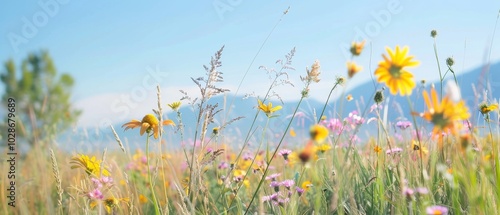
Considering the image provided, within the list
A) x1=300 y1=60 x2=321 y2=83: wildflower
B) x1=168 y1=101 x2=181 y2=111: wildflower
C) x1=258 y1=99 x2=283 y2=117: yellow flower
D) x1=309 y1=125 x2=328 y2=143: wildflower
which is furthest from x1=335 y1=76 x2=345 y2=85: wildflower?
x1=309 y1=125 x2=328 y2=143: wildflower

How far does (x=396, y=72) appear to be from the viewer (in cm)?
121

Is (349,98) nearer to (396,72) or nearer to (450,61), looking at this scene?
(450,61)

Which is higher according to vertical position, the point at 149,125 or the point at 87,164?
the point at 149,125

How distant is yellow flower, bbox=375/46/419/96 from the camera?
121cm

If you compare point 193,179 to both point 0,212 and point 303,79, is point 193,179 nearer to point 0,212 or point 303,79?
point 303,79

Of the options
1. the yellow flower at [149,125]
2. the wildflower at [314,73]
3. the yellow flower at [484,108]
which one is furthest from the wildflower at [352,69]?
the yellow flower at [484,108]

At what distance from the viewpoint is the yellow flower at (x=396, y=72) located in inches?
47.5

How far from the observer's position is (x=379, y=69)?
47.4 inches

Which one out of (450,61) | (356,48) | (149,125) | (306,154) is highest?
(450,61)

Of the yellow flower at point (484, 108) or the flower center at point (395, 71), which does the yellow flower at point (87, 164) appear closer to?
the flower center at point (395, 71)

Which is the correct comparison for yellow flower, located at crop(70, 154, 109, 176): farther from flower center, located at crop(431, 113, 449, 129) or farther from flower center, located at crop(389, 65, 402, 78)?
flower center, located at crop(431, 113, 449, 129)

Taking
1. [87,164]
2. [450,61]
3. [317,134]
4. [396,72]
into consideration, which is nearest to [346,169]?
[396,72]

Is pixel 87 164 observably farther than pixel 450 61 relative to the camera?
No

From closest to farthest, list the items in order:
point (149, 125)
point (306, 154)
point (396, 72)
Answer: point (306, 154)
point (396, 72)
point (149, 125)
